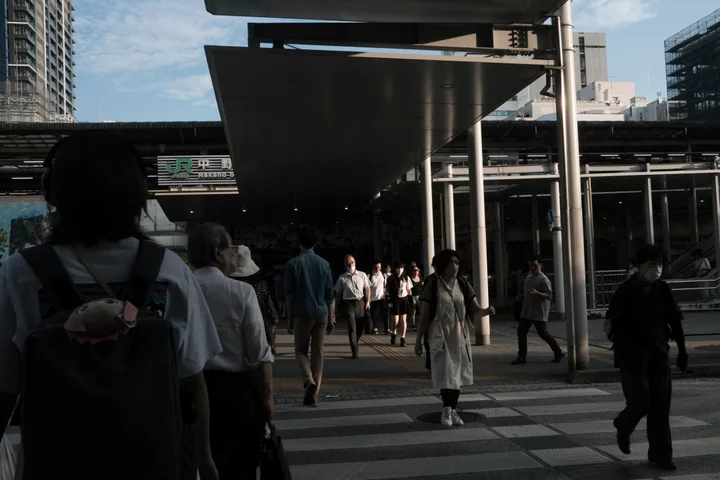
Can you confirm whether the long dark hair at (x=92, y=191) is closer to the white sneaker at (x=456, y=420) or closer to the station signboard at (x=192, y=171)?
the white sneaker at (x=456, y=420)

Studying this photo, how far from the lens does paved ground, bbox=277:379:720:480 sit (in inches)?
228

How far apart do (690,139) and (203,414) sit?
31.2 metres

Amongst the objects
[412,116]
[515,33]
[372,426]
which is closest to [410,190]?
[412,116]

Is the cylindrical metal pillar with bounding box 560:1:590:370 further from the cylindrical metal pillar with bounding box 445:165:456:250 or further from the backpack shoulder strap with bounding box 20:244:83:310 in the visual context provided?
the backpack shoulder strap with bounding box 20:244:83:310

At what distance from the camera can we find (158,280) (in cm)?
212

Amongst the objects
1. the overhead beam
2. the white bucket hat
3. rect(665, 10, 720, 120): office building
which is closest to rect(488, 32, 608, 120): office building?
rect(665, 10, 720, 120): office building

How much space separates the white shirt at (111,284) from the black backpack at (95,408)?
14 centimetres

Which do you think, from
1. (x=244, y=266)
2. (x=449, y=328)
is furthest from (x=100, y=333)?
(x=449, y=328)

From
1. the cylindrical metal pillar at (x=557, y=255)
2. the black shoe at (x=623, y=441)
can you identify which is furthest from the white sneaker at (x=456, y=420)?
the cylindrical metal pillar at (x=557, y=255)

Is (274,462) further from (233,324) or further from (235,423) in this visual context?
(233,324)

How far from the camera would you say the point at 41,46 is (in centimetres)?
13150

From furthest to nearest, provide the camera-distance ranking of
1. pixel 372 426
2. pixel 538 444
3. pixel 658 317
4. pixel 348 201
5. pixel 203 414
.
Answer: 1. pixel 348 201
2. pixel 372 426
3. pixel 538 444
4. pixel 658 317
5. pixel 203 414

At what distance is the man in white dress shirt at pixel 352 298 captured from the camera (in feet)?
44.1

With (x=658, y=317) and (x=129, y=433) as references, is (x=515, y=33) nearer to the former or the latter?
(x=658, y=317)
